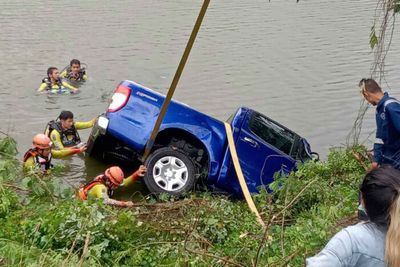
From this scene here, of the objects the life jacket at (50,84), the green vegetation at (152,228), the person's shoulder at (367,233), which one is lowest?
the life jacket at (50,84)

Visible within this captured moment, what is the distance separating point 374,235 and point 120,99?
6.08 meters

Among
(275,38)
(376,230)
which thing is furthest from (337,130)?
(376,230)

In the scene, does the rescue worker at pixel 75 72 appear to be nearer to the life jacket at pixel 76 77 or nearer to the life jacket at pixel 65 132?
the life jacket at pixel 76 77

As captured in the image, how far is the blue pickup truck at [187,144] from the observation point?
7852 mm

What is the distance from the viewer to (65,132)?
32.2 ft

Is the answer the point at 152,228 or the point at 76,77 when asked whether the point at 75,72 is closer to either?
the point at 76,77

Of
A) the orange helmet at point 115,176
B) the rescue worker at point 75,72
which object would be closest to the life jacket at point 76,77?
the rescue worker at point 75,72

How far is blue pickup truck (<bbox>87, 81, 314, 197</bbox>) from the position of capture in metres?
7.85

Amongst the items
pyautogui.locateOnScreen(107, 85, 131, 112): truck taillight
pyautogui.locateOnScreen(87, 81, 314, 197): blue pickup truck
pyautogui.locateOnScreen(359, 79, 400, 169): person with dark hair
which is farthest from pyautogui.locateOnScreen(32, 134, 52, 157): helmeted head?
pyautogui.locateOnScreen(359, 79, 400, 169): person with dark hair

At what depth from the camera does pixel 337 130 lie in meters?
12.5

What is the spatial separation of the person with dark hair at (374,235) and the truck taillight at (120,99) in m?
5.97

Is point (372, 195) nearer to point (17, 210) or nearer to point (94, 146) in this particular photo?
point (17, 210)

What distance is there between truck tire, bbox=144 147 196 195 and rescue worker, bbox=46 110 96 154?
1979 mm

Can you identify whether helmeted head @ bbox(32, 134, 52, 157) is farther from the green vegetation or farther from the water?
the green vegetation
